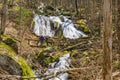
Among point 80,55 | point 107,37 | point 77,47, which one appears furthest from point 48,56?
point 107,37

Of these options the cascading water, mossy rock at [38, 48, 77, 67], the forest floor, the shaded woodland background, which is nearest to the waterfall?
the cascading water

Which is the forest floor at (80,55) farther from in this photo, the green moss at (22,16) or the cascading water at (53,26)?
the cascading water at (53,26)

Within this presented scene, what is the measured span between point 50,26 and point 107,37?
16.9m

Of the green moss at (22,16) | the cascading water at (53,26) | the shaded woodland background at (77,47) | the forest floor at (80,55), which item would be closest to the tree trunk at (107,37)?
the shaded woodland background at (77,47)

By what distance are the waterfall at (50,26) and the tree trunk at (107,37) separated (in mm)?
14626

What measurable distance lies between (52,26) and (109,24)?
55.5 ft

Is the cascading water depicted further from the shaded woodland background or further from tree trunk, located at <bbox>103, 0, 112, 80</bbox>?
tree trunk, located at <bbox>103, 0, 112, 80</bbox>

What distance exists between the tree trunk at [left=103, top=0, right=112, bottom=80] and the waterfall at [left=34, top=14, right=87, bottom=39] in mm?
14626

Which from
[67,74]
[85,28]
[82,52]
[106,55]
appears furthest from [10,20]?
[106,55]

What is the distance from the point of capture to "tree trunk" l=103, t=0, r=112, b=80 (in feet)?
15.8

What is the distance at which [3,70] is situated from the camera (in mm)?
8352

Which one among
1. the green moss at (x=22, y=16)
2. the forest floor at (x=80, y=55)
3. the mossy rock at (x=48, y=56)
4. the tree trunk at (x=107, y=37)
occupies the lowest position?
the mossy rock at (x=48, y=56)

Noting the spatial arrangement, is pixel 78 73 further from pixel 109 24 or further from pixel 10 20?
pixel 10 20

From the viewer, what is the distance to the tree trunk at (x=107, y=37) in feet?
15.8
